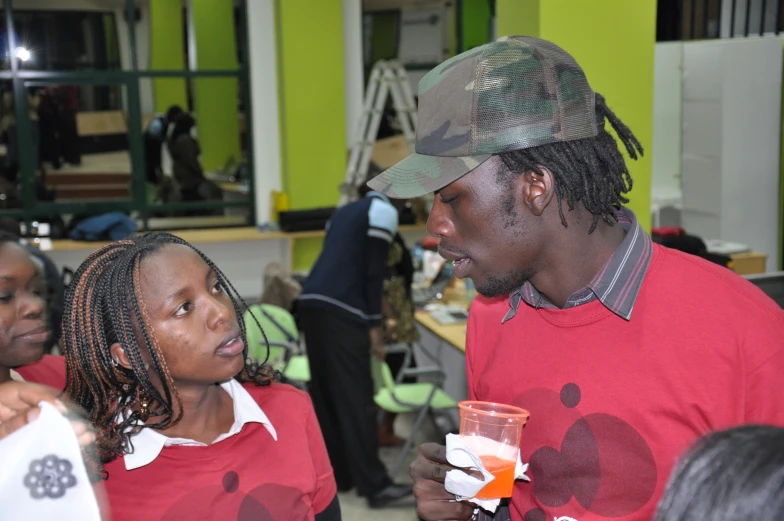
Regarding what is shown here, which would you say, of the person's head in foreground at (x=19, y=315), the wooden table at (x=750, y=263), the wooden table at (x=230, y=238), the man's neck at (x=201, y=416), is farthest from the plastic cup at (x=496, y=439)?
the wooden table at (x=230, y=238)

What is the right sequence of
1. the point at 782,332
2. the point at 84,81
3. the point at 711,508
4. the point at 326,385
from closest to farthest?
the point at 711,508 → the point at 782,332 → the point at 326,385 → the point at 84,81

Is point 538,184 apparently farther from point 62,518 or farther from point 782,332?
point 62,518

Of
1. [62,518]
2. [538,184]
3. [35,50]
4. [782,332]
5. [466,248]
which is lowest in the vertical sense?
[62,518]

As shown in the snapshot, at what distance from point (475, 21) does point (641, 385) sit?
684cm

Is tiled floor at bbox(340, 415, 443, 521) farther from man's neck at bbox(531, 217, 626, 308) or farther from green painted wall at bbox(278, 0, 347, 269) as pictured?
man's neck at bbox(531, 217, 626, 308)

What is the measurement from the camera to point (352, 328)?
13.6ft

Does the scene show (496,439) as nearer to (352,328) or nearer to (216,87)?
(352,328)

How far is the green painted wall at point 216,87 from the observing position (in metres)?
7.15

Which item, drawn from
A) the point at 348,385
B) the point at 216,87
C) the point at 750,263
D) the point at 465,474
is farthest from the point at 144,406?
the point at 216,87

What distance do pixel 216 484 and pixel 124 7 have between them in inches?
251

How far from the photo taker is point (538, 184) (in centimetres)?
133

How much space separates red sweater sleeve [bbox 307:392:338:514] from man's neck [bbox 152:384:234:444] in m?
0.17

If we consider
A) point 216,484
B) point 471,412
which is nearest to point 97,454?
point 216,484

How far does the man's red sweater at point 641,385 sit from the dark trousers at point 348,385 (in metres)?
2.76
